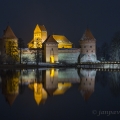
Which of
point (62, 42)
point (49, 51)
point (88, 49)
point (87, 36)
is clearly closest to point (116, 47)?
point (88, 49)

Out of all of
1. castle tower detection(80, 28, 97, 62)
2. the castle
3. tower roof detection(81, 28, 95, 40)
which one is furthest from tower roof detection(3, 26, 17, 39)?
tower roof detection(81, 28, 95, 40)

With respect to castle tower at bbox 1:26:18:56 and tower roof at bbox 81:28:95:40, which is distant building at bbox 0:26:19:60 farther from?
tower roof at bbox 81:28:95:40

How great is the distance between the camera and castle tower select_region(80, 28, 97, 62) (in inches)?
2057

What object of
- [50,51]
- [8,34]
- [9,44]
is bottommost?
[50,51]

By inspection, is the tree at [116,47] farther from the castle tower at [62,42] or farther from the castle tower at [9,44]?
the castle tower at [62,42]

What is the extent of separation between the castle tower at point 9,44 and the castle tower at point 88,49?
14.0m

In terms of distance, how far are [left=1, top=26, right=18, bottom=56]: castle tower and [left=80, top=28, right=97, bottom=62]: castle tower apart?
46.0ft

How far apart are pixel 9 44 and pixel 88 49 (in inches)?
649

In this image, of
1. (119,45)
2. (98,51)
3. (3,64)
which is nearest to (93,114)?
(3,64)

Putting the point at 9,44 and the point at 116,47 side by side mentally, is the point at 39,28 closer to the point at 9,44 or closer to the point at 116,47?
the point at 9,44

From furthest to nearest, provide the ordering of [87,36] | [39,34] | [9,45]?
[39,34], [87,36], [9,45]

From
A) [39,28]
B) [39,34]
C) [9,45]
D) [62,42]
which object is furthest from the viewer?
[62,42]

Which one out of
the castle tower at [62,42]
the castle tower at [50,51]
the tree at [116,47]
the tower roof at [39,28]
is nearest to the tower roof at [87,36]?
the castle tower at [50,51]

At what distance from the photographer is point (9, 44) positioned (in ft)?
157
